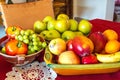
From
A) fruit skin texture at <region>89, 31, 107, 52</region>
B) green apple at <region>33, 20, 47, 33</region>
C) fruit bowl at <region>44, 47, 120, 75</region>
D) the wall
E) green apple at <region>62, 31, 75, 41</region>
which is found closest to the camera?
fruit bowl at <region>44, 47, 120, 75</region>

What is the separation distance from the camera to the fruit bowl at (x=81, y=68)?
0.67 meters

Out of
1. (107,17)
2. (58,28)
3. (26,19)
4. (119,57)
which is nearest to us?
(119,57)

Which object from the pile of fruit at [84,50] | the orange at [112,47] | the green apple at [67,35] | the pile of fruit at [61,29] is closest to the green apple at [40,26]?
the pile of fruit at [61,29]

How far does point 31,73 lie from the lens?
31.1 inches

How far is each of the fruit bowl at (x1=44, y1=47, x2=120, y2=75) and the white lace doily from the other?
7cm

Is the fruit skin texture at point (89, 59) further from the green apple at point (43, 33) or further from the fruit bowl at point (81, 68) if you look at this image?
the green apple at point (43, 33)

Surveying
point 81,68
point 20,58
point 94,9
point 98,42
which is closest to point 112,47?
point 98,42

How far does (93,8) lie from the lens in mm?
3232

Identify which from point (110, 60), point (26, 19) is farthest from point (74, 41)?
point (26, 19)

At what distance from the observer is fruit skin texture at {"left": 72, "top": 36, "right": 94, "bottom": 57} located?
2.32ft

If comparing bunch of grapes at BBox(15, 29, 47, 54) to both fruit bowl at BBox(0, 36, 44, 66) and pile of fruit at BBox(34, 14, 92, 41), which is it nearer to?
fruit bowl at BBox(0, 36, 44, 66)

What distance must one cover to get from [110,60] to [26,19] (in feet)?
2.76

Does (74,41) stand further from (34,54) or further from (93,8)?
(93,8)

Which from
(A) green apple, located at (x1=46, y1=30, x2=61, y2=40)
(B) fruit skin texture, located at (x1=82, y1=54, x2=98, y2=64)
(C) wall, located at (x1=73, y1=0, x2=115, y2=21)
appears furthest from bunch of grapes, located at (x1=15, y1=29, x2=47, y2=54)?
(C) wall, located at (x1=73, y1=0, x2=115, y2=21)
